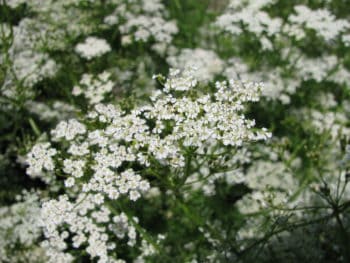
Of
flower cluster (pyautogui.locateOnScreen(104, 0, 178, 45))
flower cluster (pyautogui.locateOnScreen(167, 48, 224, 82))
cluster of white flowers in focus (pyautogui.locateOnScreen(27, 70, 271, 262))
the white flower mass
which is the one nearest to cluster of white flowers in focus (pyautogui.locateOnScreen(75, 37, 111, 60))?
the white flower mass

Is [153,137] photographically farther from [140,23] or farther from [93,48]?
[140,23]

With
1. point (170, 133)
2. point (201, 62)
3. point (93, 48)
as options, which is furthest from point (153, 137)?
point (201, 62)

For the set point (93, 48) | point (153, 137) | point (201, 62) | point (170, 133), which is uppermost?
point (201, 62)

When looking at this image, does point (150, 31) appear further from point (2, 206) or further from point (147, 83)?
point (2, 206)

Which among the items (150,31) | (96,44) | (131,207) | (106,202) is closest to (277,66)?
(150,31)

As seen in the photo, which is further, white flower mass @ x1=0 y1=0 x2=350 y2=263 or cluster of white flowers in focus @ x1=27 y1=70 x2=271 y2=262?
white flower mass @ x1=0 y1=0 x2=350 y2=263

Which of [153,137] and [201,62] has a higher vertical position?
[201,62]

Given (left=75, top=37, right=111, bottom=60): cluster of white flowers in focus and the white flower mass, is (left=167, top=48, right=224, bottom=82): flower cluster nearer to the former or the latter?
the white flower mass

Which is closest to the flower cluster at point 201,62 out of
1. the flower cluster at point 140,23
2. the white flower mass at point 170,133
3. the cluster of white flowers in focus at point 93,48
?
the white flower mass at point 170,133

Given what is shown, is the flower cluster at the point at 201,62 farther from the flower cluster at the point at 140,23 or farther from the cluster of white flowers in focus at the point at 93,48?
the cluster of white flowers in focus at the point at 93,48

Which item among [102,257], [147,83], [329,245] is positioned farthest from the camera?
[147,83]

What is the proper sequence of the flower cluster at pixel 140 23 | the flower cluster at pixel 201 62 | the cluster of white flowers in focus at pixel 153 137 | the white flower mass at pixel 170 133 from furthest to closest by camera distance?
the flower cluster at pixel 140 23, the flower cluster at pixel 201 62, the white flower mass at pixel 170 133, the cluster of white flowers in focus at pixel 153 137
